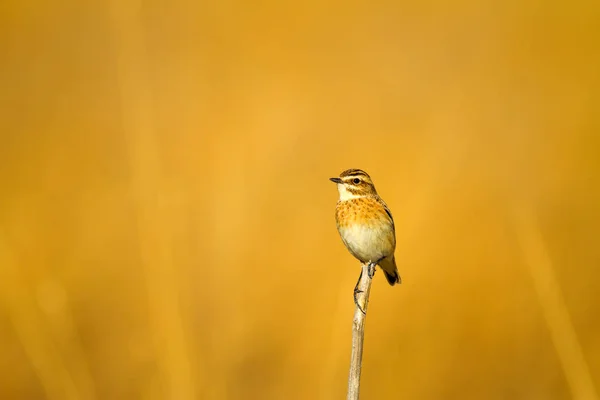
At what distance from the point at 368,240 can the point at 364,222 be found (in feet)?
0.38

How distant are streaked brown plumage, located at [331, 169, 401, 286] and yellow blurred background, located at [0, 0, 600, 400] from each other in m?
0.34

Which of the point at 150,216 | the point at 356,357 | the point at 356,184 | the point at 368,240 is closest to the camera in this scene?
the point at 356,357

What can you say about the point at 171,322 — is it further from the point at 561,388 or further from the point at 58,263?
the point at 561,388

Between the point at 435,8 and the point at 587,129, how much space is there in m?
2.34

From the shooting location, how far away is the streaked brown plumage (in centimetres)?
409

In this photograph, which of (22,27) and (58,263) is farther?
(22,27)

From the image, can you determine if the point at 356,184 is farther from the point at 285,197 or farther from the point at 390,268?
the point at 285,197

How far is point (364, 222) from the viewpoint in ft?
13.5

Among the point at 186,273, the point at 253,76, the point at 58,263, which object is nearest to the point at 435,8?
the point at 253,76

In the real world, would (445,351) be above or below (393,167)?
below

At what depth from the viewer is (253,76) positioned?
750 cm

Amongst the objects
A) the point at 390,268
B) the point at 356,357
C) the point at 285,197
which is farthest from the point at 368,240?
the point at 285,197

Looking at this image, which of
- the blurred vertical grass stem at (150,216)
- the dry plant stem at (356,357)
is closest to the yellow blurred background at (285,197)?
the blurred vertical grass stem at (150,216)

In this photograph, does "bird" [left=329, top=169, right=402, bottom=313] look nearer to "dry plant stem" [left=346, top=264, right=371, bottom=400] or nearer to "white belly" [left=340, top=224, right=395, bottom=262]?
"white belly" [left=340, top=224, right=395, bottom=262]
